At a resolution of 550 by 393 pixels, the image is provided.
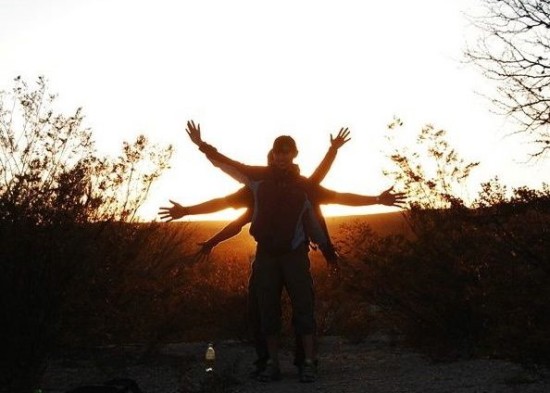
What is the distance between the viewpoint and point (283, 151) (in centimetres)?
683

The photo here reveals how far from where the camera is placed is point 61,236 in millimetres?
5781

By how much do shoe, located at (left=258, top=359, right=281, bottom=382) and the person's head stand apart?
1.67 metres

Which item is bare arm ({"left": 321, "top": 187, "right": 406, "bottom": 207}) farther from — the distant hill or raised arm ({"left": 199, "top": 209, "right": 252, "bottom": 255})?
the distant hill

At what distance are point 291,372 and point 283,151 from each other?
6.77ft

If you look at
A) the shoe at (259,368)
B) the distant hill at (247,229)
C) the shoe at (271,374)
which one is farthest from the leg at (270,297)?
the distant hill at (247,229)

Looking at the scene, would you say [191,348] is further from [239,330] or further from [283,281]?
[283,281]

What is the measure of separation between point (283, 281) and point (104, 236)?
1784 mm

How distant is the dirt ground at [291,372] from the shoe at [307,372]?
0.23ft

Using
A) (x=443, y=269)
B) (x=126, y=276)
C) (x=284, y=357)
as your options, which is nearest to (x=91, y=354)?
(x=126, y=276)

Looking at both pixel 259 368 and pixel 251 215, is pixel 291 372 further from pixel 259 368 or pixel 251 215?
pixel 251 215

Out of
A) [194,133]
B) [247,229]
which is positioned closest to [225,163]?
[194,133]

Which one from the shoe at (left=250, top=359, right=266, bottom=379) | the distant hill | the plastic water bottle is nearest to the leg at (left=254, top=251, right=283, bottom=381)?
the shoe at (left=250, top=359, right=266, bottom=379)

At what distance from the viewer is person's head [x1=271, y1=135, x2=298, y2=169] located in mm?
6832

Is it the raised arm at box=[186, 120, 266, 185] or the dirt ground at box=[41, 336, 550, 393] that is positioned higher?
the raised arm at box=[186, 120, 266, 185]
